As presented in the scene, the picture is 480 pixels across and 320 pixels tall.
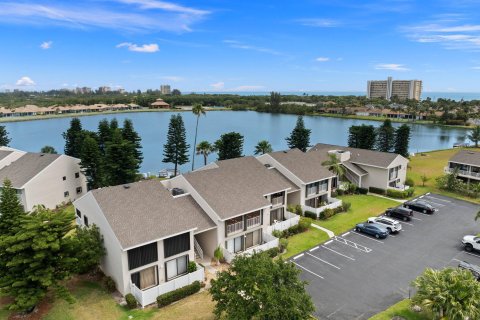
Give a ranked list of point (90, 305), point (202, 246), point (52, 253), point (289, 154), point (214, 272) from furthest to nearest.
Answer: point (289, 154) < point (202, 246) < point (214, 272) < point (90, 305) < point (52, 253)

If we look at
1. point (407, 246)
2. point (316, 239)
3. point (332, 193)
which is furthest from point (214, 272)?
point (332, 193)

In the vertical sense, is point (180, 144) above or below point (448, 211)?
above

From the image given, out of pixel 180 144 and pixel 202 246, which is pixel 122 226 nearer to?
pixel 202 246

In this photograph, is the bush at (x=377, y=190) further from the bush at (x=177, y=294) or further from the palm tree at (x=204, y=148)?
the bush at (x=177, y=294)

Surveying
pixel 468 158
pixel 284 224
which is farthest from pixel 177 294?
pixel 468 158

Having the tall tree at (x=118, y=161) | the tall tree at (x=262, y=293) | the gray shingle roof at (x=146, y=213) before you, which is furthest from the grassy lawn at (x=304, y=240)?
the tall tree at (x=118, y=161)

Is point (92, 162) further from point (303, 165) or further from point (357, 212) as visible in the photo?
point (357, 212)
